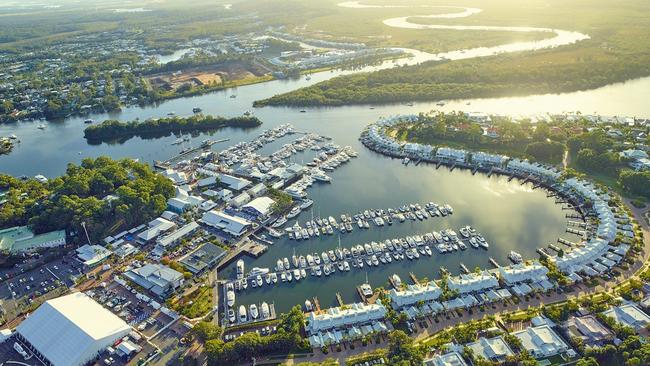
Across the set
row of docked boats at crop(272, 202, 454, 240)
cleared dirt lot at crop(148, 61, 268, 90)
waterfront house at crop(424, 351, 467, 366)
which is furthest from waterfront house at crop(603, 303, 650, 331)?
cleared dirt lot at crop(148, 61, 268, 90)

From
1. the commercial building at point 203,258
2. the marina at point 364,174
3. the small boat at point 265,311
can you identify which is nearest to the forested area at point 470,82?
the marina at point 364,174

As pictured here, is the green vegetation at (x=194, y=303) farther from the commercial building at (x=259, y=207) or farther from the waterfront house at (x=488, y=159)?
the waterfront house at (x=488, y=159)

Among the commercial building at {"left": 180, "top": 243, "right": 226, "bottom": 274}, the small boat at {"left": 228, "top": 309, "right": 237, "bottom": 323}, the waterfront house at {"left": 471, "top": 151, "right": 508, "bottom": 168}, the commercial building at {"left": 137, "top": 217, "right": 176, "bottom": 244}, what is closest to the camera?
the small boat at {"left": 228, "top": 309, "right": 237, "bottom": 323}

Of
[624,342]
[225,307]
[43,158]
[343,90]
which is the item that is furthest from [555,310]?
[43,158]

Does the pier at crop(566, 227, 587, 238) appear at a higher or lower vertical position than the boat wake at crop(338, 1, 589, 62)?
lower

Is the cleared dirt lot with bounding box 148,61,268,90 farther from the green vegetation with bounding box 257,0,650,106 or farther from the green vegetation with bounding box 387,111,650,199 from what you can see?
the green vegetation with bounding box 387,111,650,199

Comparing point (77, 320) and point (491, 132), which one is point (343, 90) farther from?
point (77, 320)

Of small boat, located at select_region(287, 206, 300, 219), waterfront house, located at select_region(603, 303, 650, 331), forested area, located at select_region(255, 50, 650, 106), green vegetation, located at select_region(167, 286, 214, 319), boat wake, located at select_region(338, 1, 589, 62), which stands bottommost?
green vegetation, located at select_region(167, 286, 214, 319)

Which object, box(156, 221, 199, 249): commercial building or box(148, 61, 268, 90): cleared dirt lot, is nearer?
box(156, 221, 199, 249): commercial building
